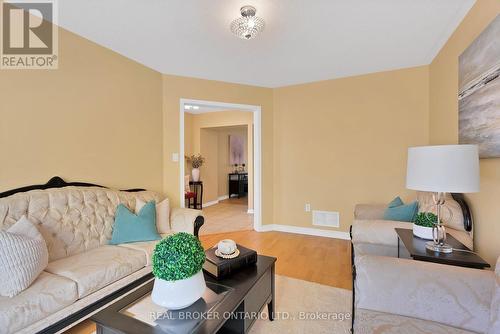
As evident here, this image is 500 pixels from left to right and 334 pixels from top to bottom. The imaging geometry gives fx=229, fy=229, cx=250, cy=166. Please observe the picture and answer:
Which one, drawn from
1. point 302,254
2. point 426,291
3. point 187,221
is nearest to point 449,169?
point 426,291

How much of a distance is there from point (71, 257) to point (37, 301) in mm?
568

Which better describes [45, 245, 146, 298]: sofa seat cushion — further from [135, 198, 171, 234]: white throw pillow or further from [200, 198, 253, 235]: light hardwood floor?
[200, 198, 253, 235]: light hardwood floor

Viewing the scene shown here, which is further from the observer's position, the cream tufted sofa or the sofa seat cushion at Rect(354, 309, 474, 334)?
the cream tufted sofa

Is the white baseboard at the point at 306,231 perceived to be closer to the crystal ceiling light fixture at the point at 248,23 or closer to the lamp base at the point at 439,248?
Answer: the lamp base at the point at 439,248

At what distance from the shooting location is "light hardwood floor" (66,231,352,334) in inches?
93.8

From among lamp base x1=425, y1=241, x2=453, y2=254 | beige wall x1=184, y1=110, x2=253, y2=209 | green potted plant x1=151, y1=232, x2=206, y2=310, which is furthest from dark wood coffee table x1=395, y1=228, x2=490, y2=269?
beige wall x1=184, y1=110, x2=253, y2=209

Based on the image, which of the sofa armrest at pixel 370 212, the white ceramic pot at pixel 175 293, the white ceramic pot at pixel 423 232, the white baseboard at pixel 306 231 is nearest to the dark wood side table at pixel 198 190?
the white baseboard at pixel 306 231

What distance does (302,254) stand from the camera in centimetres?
303

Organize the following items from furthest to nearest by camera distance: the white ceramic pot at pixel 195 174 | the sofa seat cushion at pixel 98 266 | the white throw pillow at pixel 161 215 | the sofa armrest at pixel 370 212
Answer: the white ceramic pot at pixel 195 174
the sofa armrest at pixel 370 212
the white throw pillow at pixel 161 215
the sofa seat cushion at pixel 98 266

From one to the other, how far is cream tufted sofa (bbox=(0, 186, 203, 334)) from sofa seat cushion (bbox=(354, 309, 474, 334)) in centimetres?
167

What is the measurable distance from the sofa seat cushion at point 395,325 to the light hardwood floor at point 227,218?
10.3 ft

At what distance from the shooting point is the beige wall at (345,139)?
3229 millimetres

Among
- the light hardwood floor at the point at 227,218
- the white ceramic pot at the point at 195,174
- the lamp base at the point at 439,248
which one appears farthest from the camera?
the white ceramic pot at the point at 195,174

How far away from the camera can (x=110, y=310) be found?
116cm
